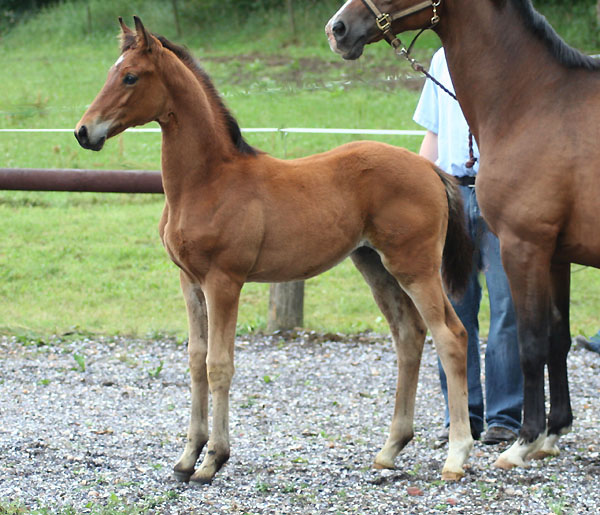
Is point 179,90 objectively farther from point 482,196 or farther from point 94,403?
point 94,403

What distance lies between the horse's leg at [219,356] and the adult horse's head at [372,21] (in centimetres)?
115

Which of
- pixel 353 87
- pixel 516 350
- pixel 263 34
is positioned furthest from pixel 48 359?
pixel 263 34

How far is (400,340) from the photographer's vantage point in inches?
158

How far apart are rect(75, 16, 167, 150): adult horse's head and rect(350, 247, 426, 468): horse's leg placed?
1.31 m

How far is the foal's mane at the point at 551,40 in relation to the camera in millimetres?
3596

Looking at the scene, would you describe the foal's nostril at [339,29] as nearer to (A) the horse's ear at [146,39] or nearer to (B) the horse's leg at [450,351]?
(A) the horse's ear at [146,39]

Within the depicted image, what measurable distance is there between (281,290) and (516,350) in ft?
8.44

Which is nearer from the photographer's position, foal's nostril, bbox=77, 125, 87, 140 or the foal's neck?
foal's nostril, bbox=77, 125, 87, 140

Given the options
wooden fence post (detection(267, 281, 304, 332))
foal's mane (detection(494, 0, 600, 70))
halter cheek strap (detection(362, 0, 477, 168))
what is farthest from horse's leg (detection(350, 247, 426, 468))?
wooden fence post (detection(267, 281, 304, 332))

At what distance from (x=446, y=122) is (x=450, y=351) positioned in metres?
1.39

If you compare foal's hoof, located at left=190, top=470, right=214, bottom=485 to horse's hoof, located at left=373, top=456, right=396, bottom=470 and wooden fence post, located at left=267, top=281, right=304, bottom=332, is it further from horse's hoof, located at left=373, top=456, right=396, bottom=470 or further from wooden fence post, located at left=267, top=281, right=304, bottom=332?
wooden fence post, located at left=267, top=281, right=304, bottom=332

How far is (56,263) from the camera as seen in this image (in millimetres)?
8664

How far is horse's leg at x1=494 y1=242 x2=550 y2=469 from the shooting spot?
3.53 metres

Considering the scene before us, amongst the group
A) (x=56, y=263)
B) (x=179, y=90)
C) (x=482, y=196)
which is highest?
(x=179, y=90)
